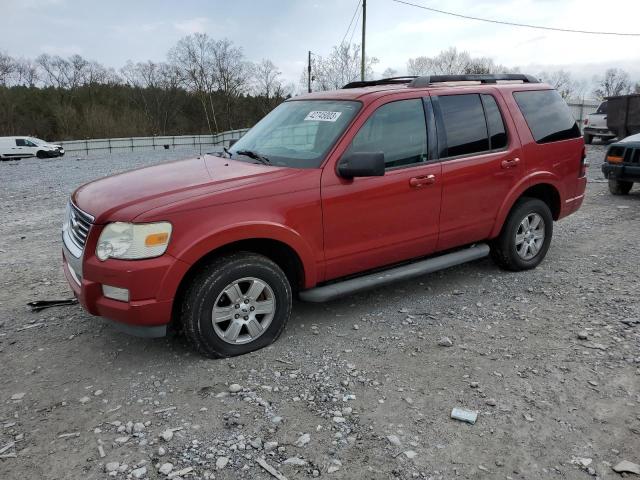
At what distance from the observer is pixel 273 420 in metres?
2.94

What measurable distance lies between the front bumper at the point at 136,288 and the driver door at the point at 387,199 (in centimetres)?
120

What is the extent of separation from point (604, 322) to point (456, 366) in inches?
58.2

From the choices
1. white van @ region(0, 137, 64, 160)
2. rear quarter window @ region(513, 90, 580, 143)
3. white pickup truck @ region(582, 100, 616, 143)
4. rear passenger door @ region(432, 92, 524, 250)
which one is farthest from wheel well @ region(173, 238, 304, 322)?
white van @ region(0, 137, 64, 160)

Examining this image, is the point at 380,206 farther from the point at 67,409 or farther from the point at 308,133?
the point at 67,409

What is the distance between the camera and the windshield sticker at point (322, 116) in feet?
13.5

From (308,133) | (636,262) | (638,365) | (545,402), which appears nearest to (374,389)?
(545,402)

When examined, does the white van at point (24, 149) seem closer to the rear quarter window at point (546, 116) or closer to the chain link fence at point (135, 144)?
Result: the chain link fence at point (135, 144)

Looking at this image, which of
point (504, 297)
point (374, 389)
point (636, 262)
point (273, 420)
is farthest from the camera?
point (636, 262)

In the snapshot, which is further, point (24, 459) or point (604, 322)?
point (604, 322)

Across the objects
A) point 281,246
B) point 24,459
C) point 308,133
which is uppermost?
point 308,133

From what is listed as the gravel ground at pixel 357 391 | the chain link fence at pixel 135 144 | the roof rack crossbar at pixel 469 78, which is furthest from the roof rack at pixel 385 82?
the chain link fence at pixel 135 144

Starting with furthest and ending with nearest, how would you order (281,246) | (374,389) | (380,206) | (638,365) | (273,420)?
(380,206)
(281,246)
(638,365)
(374,389)
(273,420)

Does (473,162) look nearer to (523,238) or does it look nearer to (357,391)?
(523,238)

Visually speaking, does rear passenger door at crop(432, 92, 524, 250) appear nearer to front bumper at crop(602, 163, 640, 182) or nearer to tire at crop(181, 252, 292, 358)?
tire at crop(181, 252, 292, 358)
